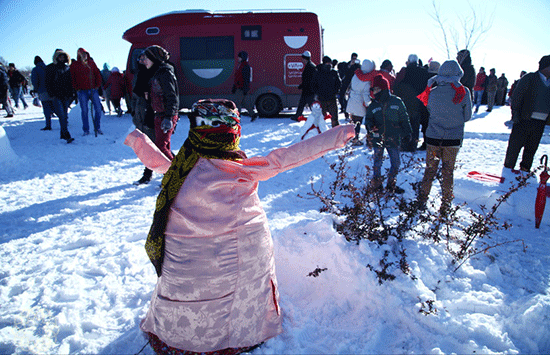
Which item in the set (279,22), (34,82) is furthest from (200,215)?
(279,22)

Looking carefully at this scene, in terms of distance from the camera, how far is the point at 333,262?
254 centimetres

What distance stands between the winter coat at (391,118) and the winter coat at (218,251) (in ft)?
9.14

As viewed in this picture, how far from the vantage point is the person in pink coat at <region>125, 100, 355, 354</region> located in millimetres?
1678

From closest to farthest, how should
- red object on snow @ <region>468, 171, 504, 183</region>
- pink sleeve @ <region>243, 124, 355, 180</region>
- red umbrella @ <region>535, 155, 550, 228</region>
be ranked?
pink sleeve @ <region>243, 124, 355, 180</region> → red umbrella @ <region>535, 155, 550, 228</region> → red object on snow @ <region>468, 171, 504, 183</region>

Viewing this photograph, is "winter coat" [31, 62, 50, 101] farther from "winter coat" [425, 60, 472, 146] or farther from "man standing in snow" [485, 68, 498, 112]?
→ "man standing in snow" [485, 68, 498, 112]

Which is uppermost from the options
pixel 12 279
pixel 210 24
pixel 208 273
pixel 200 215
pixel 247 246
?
pixel 210 24

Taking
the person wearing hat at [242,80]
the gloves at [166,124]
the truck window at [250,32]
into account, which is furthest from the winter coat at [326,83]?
the gloves at [166,124]

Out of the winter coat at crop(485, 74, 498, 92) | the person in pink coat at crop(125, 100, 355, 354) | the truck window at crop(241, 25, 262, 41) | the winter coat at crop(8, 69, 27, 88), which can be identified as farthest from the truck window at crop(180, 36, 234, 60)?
the winter coat at crop(485, 74, 498, 92)

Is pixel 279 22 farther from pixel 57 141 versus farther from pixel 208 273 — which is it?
pixel 208 273

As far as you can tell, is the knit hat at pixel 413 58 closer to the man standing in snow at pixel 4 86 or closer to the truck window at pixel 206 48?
the truck window at pixel 206 48

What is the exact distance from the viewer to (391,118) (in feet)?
13.7

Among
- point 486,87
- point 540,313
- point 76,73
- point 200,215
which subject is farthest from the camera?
point 486,87

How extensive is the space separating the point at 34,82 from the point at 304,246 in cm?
888

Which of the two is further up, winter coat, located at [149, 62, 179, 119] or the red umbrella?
winter coat, located at [149, 62, 179, 119]
